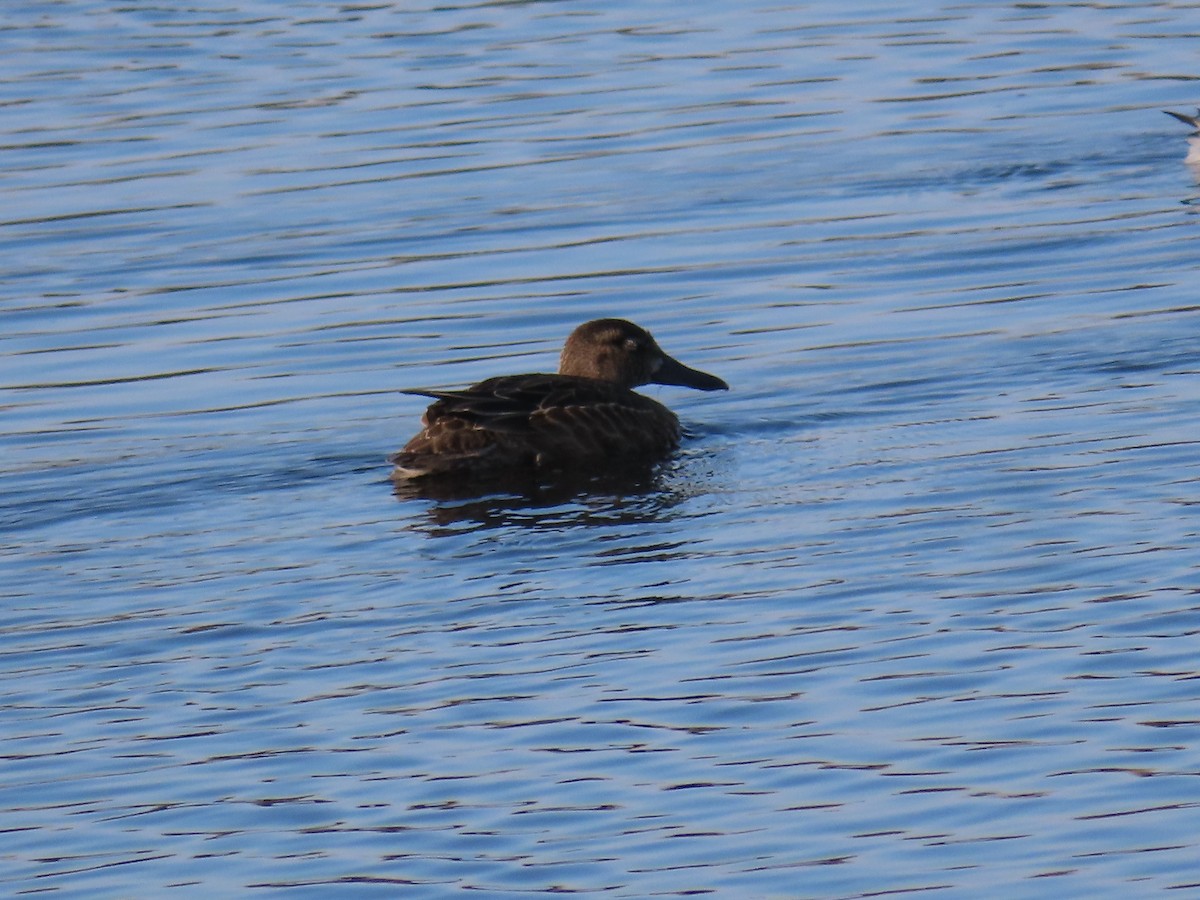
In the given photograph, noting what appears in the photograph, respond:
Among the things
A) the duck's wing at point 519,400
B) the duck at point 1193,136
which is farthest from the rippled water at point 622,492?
the duck's wing at point 519,400

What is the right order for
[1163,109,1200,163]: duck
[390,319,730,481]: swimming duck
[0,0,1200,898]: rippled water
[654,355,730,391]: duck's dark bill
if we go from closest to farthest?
[0,0,1200,898]: rippled water, [390,319,730,481]: swimming duck, [654,355,730,391]: duck's dark bill, [1163,109,1200,163]: duck

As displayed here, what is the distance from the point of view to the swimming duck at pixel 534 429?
34.2 feet

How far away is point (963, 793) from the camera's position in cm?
651

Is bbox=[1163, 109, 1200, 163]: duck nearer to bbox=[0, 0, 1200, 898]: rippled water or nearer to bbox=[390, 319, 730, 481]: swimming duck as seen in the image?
bbox=[0, 0, 1200, 898]: rippled water

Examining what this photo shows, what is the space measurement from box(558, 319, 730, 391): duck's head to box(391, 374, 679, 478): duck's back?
625mm

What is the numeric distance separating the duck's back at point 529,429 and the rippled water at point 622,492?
247 mm

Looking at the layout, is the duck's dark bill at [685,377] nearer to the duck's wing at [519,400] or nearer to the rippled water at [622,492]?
the rippled water at [622,492]

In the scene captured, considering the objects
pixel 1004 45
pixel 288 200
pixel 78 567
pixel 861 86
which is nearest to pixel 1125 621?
pixel 78 567

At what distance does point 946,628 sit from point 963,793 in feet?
4.46

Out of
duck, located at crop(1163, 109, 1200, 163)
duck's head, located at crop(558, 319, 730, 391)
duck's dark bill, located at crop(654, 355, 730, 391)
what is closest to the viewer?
duck's dark bill, located at crop(654, 355, 730, 391)

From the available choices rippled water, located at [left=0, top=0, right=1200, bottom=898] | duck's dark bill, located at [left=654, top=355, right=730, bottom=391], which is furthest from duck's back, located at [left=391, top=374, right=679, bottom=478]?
duck's dark bill, located at [left=654, top=355, right=730, bottom=391]

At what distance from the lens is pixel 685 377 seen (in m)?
11.6

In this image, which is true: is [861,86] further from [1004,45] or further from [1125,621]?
[1125,621]

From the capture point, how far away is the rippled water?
6.51 meters
